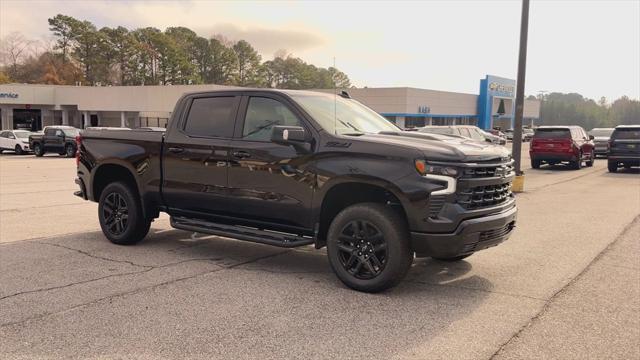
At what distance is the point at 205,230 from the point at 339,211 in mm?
1631

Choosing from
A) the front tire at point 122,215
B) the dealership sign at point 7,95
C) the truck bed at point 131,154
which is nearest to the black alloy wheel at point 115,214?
the front tire at point 122,215

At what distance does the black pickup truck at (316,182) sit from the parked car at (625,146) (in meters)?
17.3

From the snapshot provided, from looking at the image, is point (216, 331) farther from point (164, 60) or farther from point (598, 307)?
point (164, 60)

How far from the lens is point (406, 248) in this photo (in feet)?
16.7

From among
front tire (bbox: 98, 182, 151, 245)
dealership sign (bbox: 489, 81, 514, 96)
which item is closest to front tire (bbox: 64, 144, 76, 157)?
front tire (bbox: 98, 182, 151, 245)

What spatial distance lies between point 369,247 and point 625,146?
19015mm

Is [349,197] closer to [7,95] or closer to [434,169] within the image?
[434,169]

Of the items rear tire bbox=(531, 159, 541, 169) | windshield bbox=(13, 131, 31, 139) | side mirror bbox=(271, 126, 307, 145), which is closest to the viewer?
side mirror bbox=(271, 126, 307, 145)

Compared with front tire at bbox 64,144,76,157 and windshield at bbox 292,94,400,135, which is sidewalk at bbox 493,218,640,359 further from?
front tire at bbox 64,144,76,157

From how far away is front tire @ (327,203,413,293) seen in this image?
5078 mm

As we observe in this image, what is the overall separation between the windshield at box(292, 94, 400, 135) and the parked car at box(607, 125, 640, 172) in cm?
1727

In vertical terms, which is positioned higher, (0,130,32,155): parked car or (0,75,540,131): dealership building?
(0,75,540,131): dealership building

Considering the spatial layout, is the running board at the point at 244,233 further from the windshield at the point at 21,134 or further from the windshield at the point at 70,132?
the windshield at the point at 21,134

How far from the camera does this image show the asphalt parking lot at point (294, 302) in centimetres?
404
